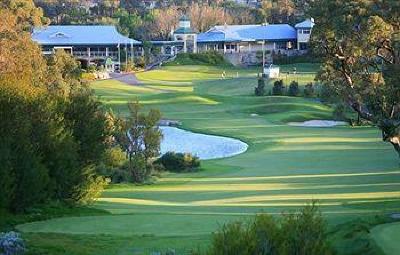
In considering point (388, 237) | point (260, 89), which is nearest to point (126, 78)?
point (260, 89)

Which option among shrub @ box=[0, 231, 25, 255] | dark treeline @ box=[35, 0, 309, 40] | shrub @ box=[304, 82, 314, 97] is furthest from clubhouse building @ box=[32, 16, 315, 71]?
shrub @ box=[0, 231, 25, 255]

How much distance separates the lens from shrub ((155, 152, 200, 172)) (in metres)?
40.3

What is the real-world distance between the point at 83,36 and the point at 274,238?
110m

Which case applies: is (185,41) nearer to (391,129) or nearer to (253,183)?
(253,183)

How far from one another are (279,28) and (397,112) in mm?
107531

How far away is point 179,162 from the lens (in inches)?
1597

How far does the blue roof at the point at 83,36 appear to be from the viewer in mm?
115688

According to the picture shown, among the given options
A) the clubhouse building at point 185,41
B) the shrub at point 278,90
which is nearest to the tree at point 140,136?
the shrub at point 278,90

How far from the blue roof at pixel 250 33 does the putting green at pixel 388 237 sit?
4408 inches

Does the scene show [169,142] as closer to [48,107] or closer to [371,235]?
[48,107]

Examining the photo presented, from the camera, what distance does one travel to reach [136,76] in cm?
9950

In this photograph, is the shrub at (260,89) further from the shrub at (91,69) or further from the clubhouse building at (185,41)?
the clubhouse building at (185,41)

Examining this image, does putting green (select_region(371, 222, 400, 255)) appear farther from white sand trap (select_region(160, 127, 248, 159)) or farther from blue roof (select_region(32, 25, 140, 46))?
blue roof (select_region(32, 25, 140, 46))

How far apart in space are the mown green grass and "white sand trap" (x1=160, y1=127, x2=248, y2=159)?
1.22 m
